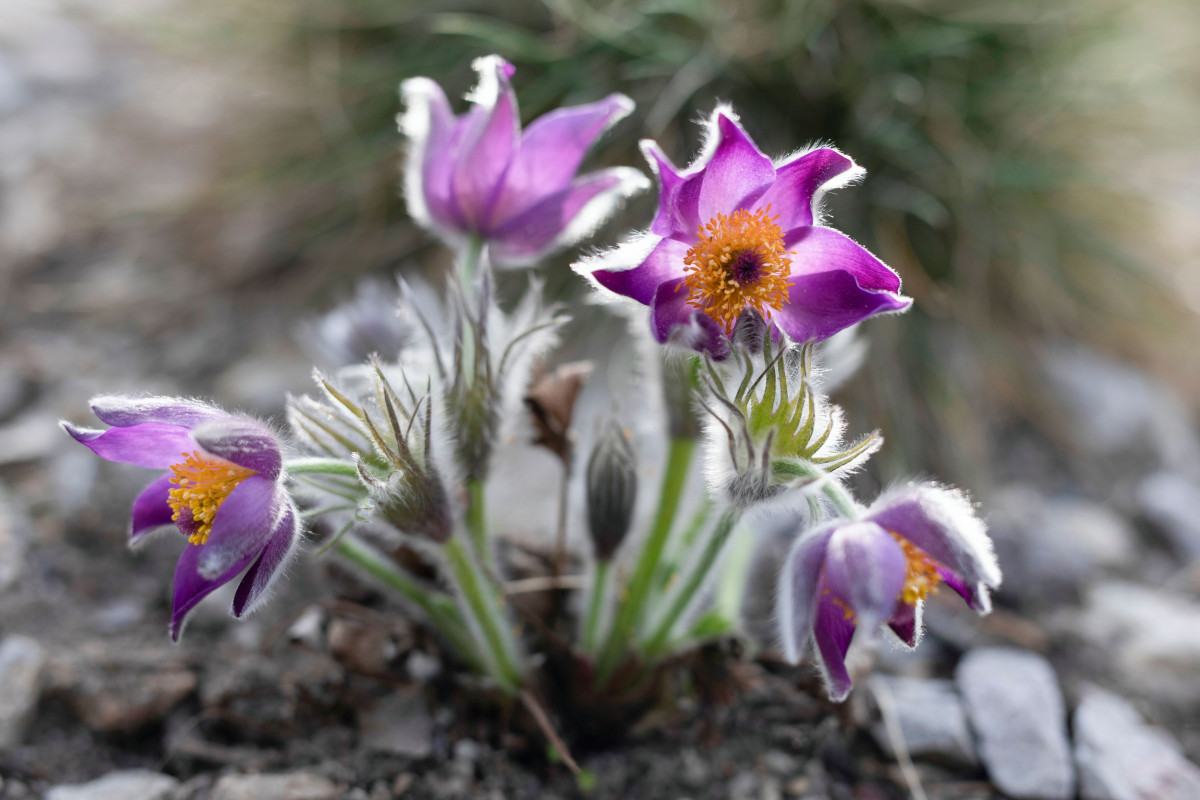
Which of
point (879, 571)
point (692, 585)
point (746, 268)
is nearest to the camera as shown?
point (879, 571)

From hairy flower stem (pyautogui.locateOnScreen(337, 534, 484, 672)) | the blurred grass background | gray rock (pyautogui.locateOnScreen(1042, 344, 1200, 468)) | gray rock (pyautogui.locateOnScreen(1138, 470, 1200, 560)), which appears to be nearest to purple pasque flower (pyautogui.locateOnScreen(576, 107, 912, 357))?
hairy flower stem (pyautogui.locateOnScreen(337, 534, 484, 672))

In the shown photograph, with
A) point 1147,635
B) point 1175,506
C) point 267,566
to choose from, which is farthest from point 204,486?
point 1175,506

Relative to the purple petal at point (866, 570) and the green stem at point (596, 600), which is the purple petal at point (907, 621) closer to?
the purple petal at point (866, 570)

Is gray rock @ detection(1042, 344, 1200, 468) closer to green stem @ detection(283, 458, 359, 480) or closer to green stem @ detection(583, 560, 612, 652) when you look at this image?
green stem @ detection(583, 560, 612, 652)

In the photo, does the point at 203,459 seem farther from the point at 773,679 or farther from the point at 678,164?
the point at 678,164

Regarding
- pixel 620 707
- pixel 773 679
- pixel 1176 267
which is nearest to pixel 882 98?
pixel 1176 267

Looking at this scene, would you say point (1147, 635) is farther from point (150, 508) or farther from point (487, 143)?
point (150, 508)
